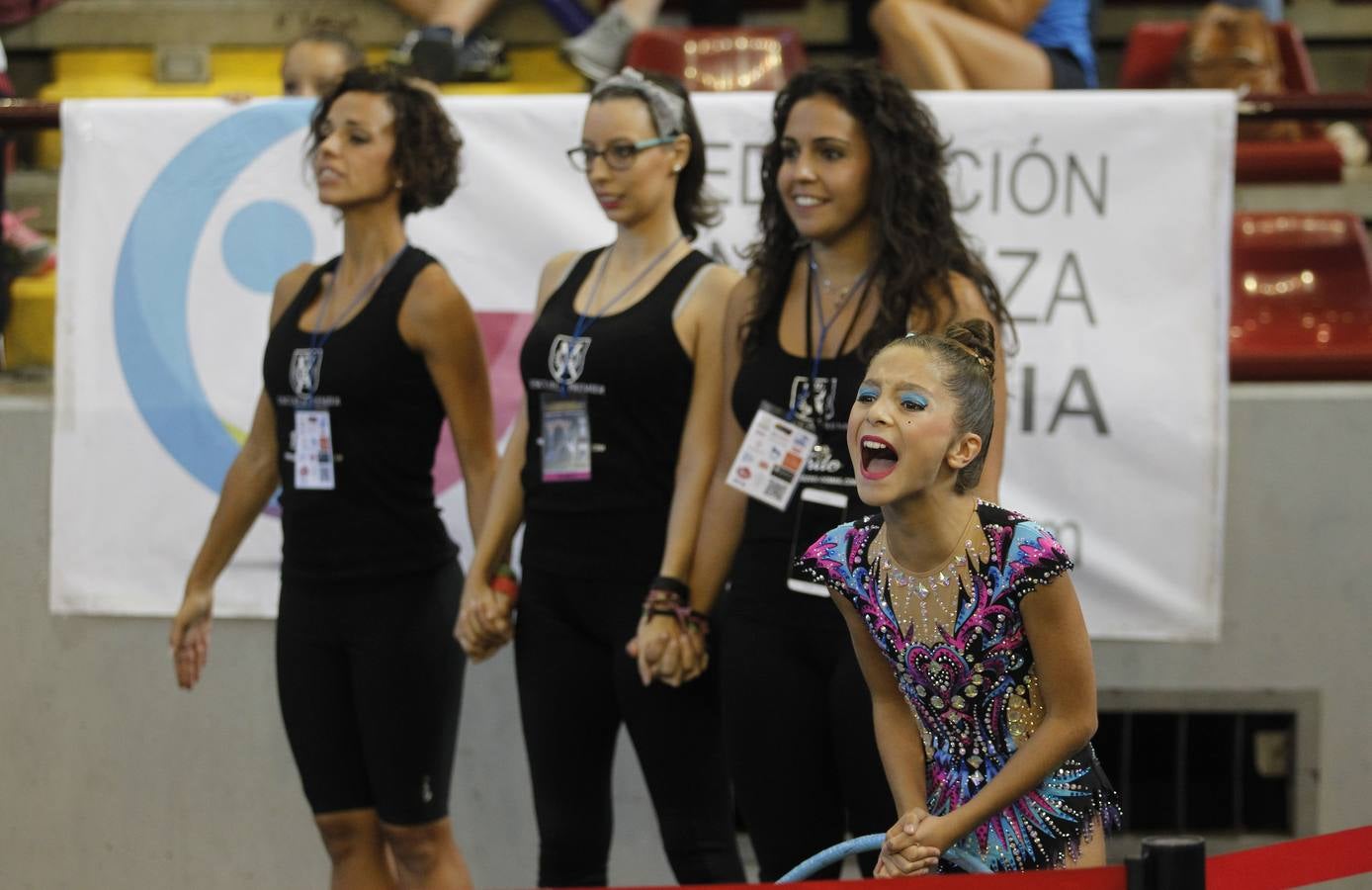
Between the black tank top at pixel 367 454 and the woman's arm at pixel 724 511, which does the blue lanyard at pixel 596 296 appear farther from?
the black tank top at pixel 367 454

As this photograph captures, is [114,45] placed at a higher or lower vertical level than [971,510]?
higher

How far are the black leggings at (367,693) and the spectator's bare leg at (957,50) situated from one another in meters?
2.50

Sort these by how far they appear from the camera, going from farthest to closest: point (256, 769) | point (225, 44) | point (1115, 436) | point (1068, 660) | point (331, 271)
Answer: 1. point (225, 44)
2. point (256, 769)
3. point (1115, 436)
4. point (331, 271)
5. point (1068, 660)

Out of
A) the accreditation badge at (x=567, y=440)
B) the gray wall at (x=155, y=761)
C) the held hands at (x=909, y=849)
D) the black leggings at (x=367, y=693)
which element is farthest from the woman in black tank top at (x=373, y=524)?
the held hands at (x=909, y=849)

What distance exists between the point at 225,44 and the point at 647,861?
12.8 ft

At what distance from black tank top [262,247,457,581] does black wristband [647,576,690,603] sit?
1.95 ft

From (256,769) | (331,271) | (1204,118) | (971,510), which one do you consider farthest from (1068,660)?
(256,769)

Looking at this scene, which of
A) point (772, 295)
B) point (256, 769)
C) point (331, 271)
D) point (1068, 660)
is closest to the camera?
point (1068, 660)

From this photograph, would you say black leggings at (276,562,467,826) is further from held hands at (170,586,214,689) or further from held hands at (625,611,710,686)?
held hands at (625,611,710,686)

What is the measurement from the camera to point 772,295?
3.14 m

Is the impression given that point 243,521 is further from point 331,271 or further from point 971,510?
point 971,510

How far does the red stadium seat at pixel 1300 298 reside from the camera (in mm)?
4387

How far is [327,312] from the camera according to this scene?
3545mm

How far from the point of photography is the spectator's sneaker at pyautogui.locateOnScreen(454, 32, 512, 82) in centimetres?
576
